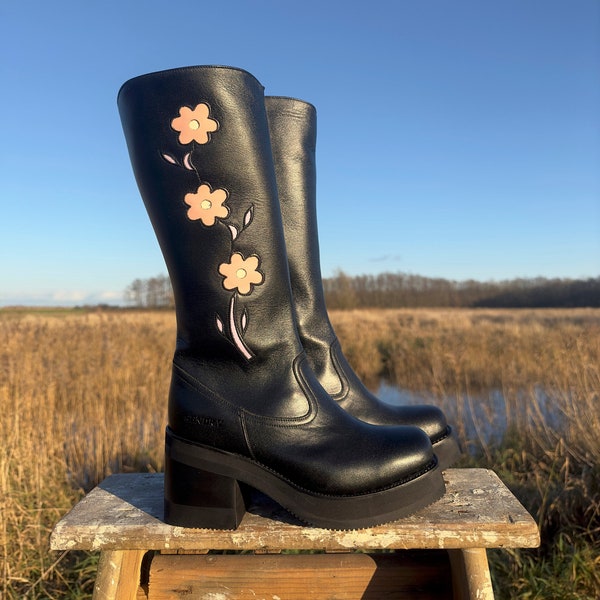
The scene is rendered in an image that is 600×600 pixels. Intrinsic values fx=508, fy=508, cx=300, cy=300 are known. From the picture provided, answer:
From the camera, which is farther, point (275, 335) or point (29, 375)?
point (29, 375)

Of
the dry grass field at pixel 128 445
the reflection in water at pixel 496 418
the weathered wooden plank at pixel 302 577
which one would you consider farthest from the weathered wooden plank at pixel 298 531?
the reflection in water at pixel 496 418

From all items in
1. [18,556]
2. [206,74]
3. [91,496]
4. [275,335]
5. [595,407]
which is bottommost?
[18,556]

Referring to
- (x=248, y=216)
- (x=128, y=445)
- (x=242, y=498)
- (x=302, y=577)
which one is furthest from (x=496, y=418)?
(x=248, y=216)

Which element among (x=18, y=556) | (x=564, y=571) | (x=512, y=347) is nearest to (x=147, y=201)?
(x=18, y=556)

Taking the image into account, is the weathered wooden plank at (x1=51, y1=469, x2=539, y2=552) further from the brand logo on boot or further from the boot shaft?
the boot shaft

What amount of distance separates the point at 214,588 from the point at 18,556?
1833mm

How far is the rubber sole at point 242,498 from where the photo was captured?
2.95ft

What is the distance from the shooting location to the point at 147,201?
1034 millimetres

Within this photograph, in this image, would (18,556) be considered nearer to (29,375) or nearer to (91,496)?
(91,496)

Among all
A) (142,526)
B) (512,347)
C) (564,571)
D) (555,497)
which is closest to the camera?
(142,526)

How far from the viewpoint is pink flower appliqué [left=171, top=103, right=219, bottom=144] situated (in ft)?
3.10

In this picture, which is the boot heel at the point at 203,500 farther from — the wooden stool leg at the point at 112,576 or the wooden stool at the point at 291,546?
the wooden stool leg at the point at 112,576

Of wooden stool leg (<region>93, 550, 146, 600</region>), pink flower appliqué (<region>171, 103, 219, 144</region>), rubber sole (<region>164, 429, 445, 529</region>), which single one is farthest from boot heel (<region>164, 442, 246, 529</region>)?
pink flower appliqué (<region>171, 103, 219, 144</region>)

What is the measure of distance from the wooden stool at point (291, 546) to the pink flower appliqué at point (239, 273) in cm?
44
